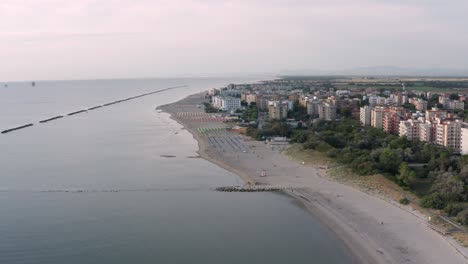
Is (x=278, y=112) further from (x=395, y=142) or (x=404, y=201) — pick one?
(x=404, y=201)

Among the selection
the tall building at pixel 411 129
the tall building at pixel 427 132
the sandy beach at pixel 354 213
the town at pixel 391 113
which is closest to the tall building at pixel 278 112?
the town at pixel 391 113

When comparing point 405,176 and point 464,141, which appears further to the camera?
point 464,141

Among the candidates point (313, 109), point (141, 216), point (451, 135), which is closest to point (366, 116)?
point (313, 109)

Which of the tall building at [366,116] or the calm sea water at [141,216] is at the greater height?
the tall building at [366,116]

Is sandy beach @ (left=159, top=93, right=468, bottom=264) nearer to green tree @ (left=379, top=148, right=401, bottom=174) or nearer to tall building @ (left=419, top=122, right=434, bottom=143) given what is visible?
green tree @ (left=379, top=148, right=401, bottom=174)

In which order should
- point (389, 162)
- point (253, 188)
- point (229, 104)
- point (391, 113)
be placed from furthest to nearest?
point (229, 104), point (391, 113), point (389, 162), point (253, 188)

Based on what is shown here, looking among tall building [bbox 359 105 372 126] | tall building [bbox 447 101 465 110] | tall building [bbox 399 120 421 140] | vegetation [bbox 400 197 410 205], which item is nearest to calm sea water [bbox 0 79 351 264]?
vegetation [bbox 400 197 410 205]

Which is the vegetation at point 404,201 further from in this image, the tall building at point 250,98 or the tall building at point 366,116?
the tall building at point 250,98
